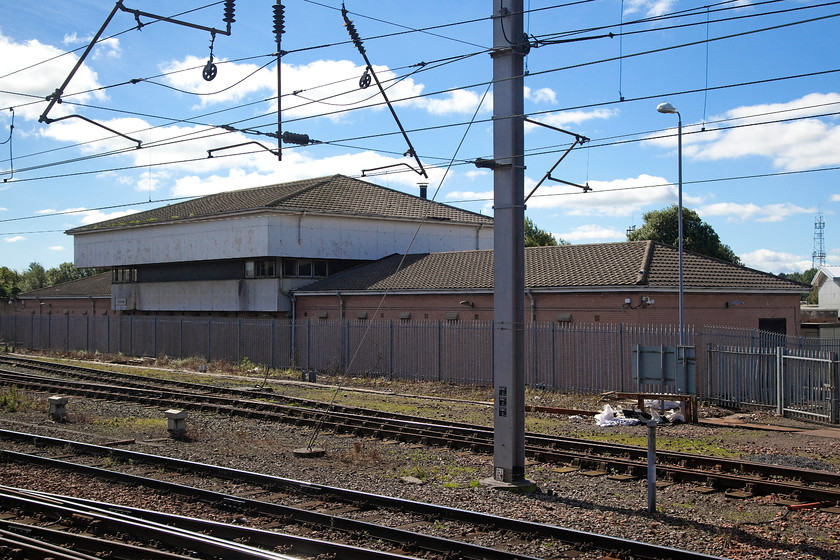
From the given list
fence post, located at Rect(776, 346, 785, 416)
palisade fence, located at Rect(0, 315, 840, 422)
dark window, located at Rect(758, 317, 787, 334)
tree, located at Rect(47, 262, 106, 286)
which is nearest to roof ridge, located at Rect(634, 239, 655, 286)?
palisade fence, located at Rect(0, 315, 840, 422)

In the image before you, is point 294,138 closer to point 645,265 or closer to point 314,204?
point 645,265

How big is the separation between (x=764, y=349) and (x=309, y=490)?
14.0 meters

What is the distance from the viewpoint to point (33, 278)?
310ft

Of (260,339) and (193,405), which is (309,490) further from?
(260,339)

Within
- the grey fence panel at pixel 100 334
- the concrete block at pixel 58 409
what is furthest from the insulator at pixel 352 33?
the grey fence panel at pixel 100 334

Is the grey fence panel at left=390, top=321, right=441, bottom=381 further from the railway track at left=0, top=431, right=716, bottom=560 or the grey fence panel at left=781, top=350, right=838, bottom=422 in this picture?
the railway track at left=0, top=431, right=716, bottom=560

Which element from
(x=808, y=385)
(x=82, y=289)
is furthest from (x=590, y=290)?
(x=82, y=289)

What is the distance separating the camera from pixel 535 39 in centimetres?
1173

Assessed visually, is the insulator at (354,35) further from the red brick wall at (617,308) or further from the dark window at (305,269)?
the dark window at (305,269)

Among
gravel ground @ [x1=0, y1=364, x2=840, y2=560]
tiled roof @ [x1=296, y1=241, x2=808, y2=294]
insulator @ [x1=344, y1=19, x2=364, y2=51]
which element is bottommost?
gravel ground @ [x1=0, y1=364, x2=840, y2=560]

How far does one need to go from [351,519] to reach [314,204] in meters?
29.9

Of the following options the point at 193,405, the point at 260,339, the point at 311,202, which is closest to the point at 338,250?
the point at 311,202

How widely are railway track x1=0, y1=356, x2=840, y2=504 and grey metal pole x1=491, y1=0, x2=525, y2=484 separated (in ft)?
6.68

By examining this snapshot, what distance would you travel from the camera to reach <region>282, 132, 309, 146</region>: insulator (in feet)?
55.5
